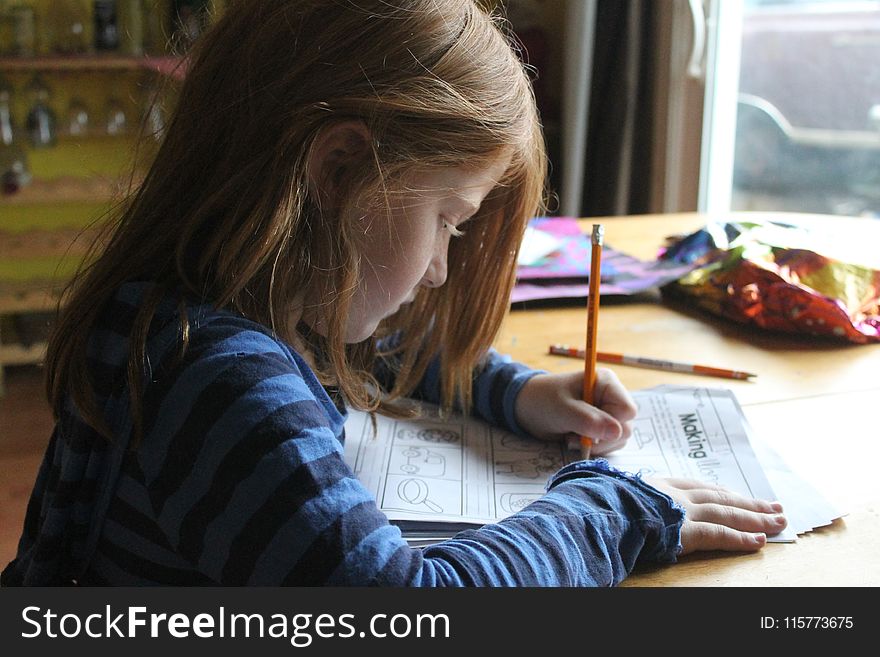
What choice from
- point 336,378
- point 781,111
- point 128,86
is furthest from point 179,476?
point 128,86

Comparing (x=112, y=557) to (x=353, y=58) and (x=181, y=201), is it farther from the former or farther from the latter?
(x=353, y=58)

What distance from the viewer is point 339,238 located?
662 millimetres

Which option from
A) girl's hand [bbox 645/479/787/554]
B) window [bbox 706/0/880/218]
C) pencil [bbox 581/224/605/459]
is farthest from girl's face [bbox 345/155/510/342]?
window [bbox 706/0/880/218]

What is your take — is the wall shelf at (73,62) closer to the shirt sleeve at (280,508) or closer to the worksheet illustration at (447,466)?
the worksheet illustration at (447,466)

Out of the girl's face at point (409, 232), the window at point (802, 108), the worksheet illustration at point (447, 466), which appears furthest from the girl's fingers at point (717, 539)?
the window at point (802, 108)

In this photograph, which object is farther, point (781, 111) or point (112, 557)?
point (781, 111)

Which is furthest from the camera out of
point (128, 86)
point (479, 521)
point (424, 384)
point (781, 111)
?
point (128, 86)

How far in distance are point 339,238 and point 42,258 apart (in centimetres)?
228

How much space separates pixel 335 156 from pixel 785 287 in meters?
0.60

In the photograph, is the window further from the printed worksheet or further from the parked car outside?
the printed worksheet

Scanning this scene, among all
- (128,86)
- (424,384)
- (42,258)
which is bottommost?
(42,258)

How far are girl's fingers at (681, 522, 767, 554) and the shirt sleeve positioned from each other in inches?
1.6

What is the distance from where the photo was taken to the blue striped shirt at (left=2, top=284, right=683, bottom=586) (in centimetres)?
50

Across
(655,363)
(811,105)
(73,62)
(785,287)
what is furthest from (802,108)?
(73,62)
